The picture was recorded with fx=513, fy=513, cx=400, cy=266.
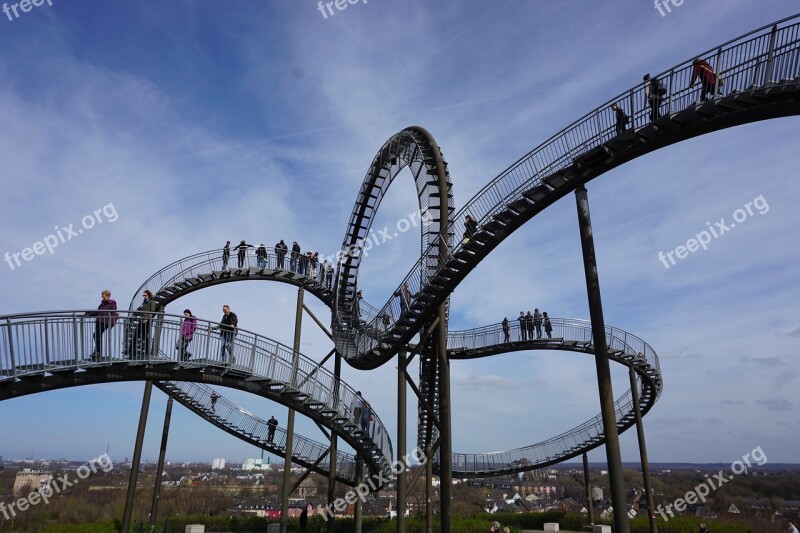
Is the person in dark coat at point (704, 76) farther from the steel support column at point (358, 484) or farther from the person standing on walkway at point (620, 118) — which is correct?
the steel support column at point (358, 484)

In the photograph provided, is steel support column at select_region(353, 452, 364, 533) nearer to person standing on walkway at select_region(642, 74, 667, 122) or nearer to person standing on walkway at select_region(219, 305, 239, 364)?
person standing on walkway at select_region(219, 305, 239, 364)

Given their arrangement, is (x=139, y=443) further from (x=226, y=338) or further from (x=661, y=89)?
(x=661, y=89)

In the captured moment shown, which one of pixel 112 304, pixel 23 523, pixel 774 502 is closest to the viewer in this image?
pixel 112 304

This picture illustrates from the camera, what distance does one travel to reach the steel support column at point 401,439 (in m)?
12.0

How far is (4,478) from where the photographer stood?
139 feet

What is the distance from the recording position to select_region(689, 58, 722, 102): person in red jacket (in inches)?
308

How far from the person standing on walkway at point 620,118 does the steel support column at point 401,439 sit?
7.33 meters

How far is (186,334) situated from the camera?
1013 cm

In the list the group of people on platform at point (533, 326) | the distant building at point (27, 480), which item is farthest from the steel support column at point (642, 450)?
the distant building at point (27, 480)

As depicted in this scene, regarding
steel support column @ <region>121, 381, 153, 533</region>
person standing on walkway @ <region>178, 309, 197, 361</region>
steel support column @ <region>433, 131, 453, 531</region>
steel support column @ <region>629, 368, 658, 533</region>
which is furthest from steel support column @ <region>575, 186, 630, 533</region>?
steel support column @ <region>121, 381, 153, 533</region>

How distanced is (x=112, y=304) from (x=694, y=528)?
73.3ft

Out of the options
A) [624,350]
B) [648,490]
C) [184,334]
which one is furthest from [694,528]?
[184,334]

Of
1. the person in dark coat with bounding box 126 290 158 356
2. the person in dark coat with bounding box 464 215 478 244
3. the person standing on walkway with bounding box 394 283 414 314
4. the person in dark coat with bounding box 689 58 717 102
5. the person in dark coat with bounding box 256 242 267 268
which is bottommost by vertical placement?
the person in dark coat with bounding box 126 290 158 356

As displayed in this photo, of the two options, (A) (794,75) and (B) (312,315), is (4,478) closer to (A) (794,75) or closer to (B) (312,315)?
(B) (312,315)
